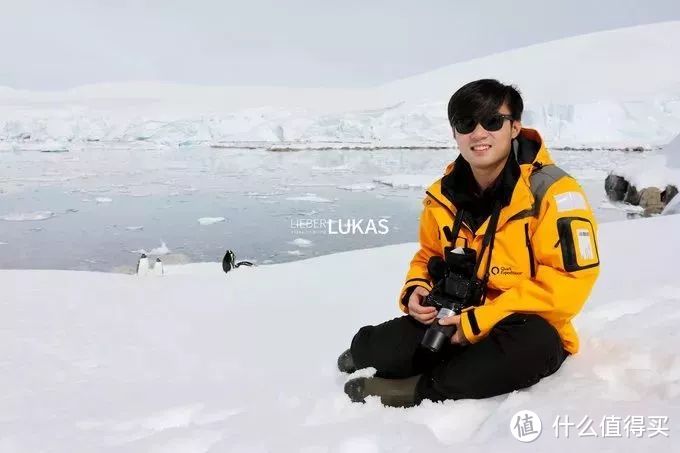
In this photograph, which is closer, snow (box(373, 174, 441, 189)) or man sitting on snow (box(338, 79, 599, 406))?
man sitting on snow (box(338, 79, 599, 406))

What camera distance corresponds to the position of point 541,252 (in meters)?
1.31

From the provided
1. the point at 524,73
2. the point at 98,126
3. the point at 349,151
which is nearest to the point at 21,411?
the point at 349,151

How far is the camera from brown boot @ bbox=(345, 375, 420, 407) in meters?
1.40

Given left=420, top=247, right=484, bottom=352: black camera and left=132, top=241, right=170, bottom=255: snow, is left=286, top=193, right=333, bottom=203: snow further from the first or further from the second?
left=420, top=247, right=484, bottom=352: black camera

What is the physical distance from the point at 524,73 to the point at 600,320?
5128 centimetres

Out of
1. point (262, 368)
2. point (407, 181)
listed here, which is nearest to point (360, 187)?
point (407, 181)

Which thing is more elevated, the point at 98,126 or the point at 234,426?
the point at 98,126

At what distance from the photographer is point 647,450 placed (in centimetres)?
96

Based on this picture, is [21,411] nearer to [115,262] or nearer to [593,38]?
[115,262]

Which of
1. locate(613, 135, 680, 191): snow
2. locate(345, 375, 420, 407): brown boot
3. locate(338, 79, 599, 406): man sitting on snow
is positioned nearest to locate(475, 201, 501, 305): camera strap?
locate(338, 79, 599, 406): man sitting on snow

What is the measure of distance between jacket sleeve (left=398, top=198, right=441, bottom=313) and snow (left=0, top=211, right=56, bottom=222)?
8917 millimetres

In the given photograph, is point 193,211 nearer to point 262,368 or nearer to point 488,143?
point 262,368

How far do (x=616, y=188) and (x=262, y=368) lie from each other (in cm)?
1049

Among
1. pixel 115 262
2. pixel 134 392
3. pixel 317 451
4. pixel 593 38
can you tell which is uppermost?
pixel 593 38
